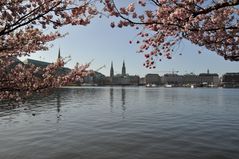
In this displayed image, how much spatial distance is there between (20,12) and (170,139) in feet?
45.3

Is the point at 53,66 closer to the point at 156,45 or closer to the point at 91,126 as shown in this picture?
the point at 156,45

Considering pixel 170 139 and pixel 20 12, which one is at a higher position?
pixel 20 12

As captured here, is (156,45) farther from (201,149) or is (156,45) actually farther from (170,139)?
(170,139)

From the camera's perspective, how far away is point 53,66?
415 inches

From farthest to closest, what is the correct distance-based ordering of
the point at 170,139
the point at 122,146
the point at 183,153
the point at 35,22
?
1. the point at 170,139
2. the point at 122,146
3. the point at 183,153
4. the point at 35,22

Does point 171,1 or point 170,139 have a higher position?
point 171,1

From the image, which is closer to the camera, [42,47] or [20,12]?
[20,12]

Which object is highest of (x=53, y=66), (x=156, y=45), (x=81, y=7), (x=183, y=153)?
(x=81, y=7)

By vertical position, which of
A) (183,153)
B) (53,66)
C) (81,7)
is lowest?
(183,153)

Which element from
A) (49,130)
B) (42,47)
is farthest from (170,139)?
(42,47)

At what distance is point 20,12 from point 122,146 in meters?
11.1

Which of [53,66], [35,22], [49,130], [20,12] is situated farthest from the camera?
[49,130]

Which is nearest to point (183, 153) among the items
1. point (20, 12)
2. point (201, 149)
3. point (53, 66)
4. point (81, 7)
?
point (201, 149)

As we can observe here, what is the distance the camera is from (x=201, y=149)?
1590cm
